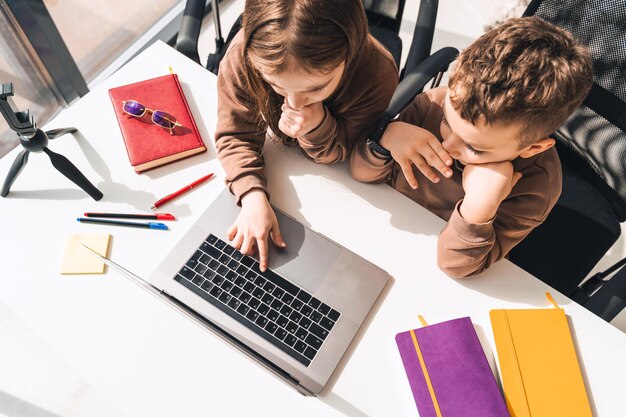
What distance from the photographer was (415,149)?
96 cm

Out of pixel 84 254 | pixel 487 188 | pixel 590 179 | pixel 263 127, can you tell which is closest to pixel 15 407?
pixel 84 254

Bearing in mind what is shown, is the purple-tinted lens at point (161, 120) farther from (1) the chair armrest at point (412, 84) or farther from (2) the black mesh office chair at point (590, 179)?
(2) the black mesh office chair at point (590, 179)

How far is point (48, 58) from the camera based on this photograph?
1724 millimetres

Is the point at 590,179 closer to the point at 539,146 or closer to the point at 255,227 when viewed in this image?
the point at 539,146

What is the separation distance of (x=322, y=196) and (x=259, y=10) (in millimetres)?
405

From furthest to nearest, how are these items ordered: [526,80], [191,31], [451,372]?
1. [191,31]
2. [451,372]
3. [526,80]

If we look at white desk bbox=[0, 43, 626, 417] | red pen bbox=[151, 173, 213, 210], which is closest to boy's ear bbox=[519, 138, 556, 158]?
white desk bbox=[0, 43, 626, 417]

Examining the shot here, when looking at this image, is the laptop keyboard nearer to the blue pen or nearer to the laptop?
the laptop

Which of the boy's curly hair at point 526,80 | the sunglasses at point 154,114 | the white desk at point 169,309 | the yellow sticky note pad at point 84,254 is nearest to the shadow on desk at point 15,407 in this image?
Result: the white desk at point 169,309

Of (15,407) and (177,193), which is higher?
(177,193)

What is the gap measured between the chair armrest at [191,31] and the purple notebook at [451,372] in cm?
85

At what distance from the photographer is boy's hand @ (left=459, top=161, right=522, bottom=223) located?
2.84 feet

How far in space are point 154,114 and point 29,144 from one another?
0.82 feet

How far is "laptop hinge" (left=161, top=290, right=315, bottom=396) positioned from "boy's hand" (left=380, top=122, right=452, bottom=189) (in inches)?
17.4
